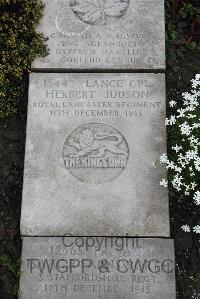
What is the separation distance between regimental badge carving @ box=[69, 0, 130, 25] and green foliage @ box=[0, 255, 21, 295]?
244 cm

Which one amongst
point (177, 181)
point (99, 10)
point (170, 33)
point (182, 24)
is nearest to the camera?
point (177, 181)

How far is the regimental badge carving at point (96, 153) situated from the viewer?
4.13 metres

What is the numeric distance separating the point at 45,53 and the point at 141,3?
1.11 metres

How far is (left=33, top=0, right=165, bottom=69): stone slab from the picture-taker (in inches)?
177

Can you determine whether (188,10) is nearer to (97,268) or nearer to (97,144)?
(97,144)

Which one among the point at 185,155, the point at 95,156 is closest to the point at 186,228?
the point at 185,155

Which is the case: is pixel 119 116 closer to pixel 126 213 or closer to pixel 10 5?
pixel 126 213

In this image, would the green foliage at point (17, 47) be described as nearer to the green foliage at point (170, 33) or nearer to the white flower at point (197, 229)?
the green foliage at point (170, 33)

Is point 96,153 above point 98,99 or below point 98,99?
below

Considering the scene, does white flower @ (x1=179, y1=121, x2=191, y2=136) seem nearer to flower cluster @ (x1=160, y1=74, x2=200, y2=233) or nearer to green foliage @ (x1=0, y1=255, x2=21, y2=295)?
flower cluster @ (x1=160, y1=74, x2=200, y2=233)

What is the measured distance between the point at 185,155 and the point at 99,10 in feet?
5.78

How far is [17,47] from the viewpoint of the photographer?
15.0 feet

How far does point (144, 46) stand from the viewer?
178 inches

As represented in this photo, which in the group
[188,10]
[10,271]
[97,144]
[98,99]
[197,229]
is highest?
[188,10]
